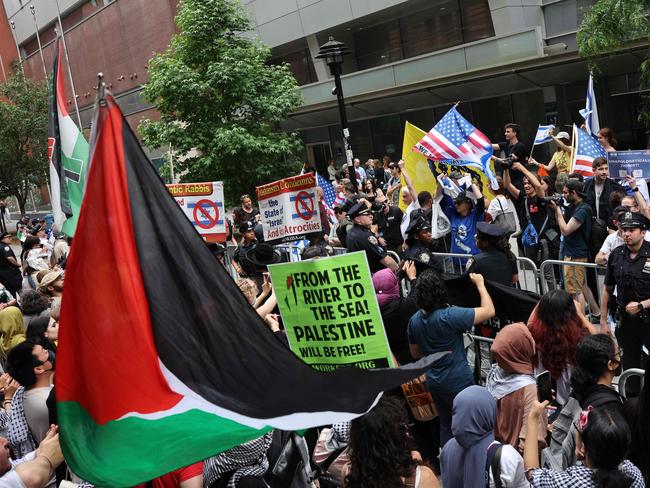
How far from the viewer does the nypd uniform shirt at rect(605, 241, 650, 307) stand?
6.28m

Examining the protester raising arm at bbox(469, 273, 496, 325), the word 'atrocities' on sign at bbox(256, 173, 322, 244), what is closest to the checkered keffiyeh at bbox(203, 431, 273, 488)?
the protester raising arm at bbox(469, 273, 496, 325)

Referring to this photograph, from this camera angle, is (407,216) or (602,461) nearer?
(602,461)

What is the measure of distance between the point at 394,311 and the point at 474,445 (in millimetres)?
2284

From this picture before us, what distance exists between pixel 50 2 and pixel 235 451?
49138 mm

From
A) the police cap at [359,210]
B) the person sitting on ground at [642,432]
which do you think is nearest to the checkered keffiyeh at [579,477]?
the person sitting on ground at [642,432]

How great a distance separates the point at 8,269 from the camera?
1387 centimetres

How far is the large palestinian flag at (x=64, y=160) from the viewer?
692 cm

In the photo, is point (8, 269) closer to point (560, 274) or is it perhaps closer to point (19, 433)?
point (19, 433)

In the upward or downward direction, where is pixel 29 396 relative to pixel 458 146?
downward

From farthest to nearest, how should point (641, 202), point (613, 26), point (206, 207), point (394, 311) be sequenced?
point (613, 26) → point (206, 207) → point (641, 202) → point (394, 311)

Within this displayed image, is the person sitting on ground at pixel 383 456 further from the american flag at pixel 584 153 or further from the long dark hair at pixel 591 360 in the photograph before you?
the american flag at pixel 584 153

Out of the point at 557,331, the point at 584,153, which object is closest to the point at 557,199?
the point at 584,153

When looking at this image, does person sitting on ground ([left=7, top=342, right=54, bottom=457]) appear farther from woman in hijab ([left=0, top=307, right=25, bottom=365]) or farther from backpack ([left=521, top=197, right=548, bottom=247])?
backpack ([left=521, top=197, right=548, bottom=247])

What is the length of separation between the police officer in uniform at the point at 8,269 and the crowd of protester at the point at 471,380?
5.22 m
